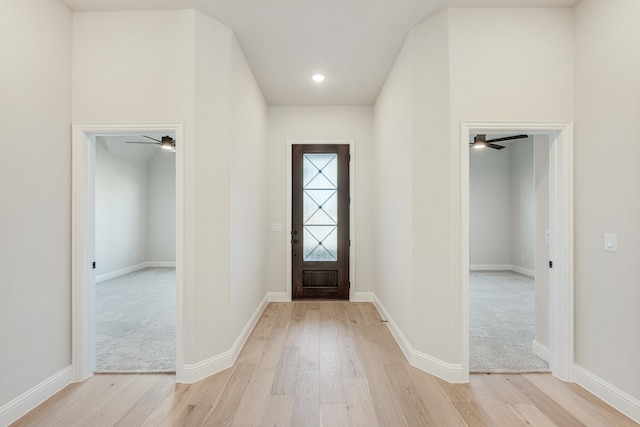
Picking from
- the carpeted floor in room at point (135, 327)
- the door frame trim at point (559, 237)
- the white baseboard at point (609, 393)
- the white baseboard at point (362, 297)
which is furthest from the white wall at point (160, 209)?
the white baseboard at point (609, 393)

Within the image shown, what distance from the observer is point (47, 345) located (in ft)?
7.38

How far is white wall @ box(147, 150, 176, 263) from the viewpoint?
7.67 meters

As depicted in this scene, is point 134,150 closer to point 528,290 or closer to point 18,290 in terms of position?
point 18,290

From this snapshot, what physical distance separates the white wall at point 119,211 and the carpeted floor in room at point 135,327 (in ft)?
2.53

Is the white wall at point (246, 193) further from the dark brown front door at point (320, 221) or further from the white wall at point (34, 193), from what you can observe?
the white wall at point (34, 193)

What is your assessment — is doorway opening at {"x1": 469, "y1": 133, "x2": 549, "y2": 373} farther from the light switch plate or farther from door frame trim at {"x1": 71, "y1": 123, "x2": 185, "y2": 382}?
door frame trim at {"x1": 71, "y1": 123, "x2": 185, "y2": 382}

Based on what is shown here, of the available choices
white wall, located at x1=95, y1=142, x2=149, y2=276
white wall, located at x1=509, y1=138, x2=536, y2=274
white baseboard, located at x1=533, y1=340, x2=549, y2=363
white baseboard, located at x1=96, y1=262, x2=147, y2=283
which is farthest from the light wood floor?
white wall, located at x1=509, y1=138, x2=536, y2=274

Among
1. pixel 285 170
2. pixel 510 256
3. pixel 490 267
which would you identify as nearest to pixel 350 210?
pixel 285 170

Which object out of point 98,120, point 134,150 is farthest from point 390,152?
point 134,150

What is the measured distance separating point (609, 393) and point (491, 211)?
Result: 18.5 ft

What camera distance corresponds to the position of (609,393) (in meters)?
2.15

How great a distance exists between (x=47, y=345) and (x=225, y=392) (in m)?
1.32

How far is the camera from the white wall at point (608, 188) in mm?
2031

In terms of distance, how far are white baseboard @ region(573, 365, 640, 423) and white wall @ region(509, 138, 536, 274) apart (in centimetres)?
480
